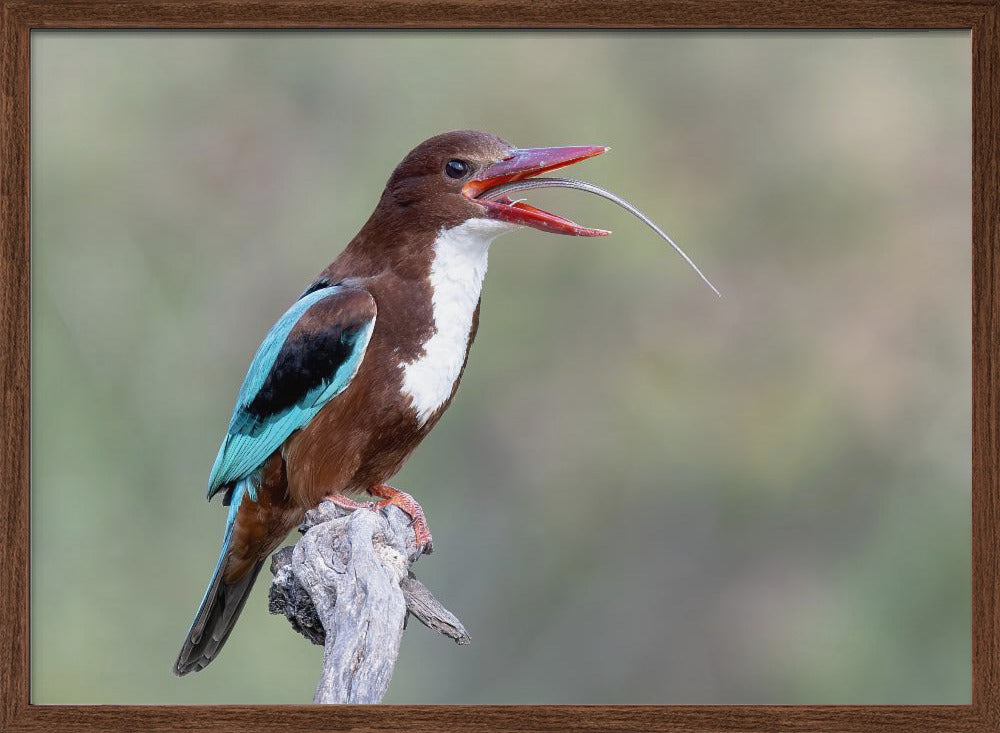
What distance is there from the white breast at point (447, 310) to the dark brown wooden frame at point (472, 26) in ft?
1.89

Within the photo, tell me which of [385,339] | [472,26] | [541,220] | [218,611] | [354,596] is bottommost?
[218,611]

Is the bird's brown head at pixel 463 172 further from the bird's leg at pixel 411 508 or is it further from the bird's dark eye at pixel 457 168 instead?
the bird's leg at pixel 411 508

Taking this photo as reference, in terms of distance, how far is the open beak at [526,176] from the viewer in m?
3.57

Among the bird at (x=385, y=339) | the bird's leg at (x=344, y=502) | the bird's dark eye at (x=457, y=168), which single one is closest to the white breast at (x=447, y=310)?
the bird at (x=385, y=339)

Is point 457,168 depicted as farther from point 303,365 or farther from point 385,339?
point 303,365

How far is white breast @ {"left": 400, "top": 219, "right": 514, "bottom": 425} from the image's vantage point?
12.1 feet

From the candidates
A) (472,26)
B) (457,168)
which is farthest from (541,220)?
(472,26)

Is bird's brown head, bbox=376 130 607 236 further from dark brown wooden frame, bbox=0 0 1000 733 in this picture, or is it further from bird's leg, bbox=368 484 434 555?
bird's leg, bbox=368 484 434 555

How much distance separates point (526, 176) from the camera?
369 centimetres

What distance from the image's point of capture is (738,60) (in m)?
3.95

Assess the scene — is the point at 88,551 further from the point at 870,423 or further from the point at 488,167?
the point at 870,423

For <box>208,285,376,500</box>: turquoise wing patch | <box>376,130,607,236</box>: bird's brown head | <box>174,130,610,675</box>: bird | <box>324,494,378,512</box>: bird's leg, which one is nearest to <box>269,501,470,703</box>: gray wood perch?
<box>324,494,378,512</box>: bird's leg

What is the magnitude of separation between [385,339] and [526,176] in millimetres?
573

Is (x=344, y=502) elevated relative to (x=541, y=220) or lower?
lower
